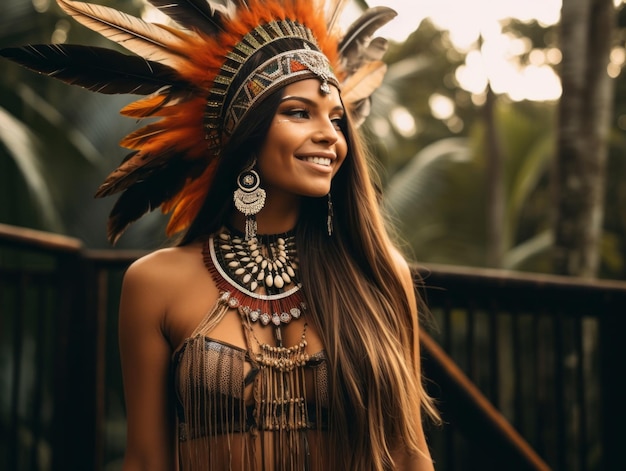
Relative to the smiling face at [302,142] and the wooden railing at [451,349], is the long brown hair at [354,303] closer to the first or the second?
the smiling face at [302,142]

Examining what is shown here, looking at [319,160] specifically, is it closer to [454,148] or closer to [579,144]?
[579,144]

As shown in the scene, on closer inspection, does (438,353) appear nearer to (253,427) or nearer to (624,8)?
(253,427)

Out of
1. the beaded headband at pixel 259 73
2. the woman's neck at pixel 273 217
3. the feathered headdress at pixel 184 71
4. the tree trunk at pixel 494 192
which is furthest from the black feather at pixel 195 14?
the tree trunk at pixel 494 192

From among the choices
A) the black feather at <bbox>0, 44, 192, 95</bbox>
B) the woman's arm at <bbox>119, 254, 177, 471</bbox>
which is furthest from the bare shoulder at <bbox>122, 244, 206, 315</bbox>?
the black feather at <bbox>0, 44, 192, 95</bbox>

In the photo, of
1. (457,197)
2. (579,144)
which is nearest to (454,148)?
(457,197)

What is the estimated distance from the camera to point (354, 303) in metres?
2.33

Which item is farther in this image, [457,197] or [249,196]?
[457,197]

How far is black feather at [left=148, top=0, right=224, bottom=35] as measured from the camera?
7.64 ft

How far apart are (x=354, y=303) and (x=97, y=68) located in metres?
1.10

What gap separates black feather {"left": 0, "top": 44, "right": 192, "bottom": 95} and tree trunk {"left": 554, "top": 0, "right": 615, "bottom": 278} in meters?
3.47

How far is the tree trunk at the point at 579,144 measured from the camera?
5066 mm

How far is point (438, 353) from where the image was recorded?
2922mm

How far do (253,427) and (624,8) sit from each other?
43.0 feet

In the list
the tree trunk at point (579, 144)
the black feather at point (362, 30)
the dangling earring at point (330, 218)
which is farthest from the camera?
the tree trunk at point (579, 144)
